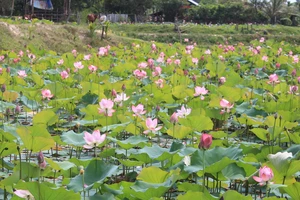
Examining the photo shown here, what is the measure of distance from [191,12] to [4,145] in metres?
32.8

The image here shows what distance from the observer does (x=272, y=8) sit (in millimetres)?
32531

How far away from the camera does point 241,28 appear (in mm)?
22703

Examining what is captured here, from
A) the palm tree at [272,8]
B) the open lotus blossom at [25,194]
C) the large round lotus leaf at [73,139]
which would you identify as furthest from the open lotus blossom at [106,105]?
Answer: the palm tree at [272,8]

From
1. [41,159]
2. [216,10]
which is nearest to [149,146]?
[41,159]

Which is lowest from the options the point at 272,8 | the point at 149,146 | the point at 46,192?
the point at 149,146

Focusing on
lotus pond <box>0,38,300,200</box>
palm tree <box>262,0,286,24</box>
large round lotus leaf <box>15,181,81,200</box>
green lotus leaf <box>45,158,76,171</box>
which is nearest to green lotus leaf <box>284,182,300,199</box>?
lotus pond <box>0,38,300,200</box>

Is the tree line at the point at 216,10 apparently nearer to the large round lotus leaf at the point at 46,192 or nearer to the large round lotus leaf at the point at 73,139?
the large round lotus leaf at the point at 73,139

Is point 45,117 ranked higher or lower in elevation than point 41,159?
lower

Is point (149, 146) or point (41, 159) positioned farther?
point (149, 146)

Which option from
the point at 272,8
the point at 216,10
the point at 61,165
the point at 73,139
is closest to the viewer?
the point at 61,165

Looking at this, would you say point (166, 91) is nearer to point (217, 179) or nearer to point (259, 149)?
point (259, 149)

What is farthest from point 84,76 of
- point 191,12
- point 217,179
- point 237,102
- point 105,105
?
point 191,12

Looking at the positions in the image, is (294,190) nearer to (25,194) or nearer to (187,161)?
(187,161)

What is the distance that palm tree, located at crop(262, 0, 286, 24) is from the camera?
32.2 meters
